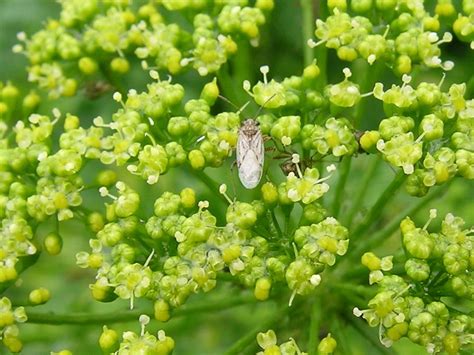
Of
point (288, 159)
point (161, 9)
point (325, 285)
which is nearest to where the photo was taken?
point (288, 159)

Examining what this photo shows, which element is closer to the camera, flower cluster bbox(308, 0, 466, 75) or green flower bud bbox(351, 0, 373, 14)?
flower cluster bbox(308, 0, 466, 75)

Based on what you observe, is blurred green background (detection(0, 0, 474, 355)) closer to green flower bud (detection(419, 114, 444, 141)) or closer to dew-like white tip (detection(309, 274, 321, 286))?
green flower bud (detection(419, 114, 444, 141))

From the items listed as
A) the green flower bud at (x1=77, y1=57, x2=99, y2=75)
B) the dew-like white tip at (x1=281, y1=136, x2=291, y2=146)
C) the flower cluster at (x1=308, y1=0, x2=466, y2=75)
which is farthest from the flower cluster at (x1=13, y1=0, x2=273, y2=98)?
the dew-like white tip at (x1=281, y1=136, x2=291, y2=146)

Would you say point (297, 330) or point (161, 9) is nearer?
point (297, 330)

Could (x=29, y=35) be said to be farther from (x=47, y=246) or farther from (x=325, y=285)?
(x=325, y=285)

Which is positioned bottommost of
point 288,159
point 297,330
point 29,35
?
point 297,330

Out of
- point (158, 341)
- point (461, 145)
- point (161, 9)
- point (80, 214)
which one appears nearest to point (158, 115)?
point (80, 214)

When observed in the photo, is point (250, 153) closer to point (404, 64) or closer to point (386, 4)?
point (404, 64)
